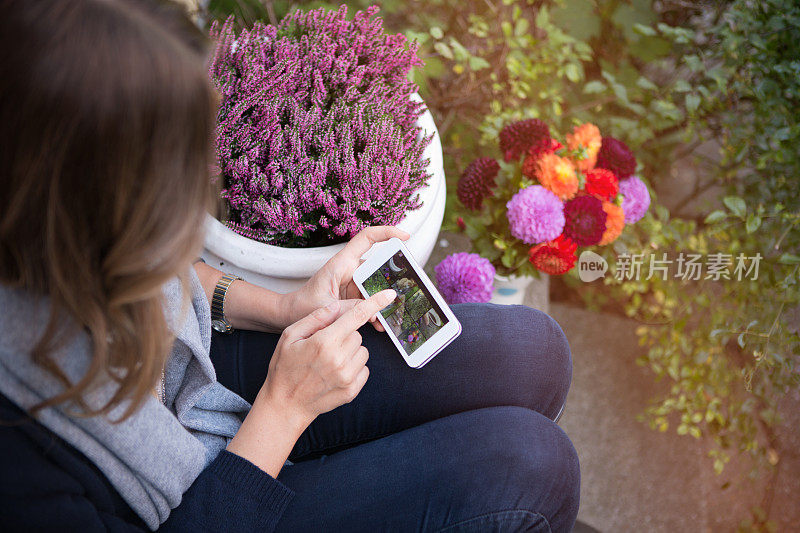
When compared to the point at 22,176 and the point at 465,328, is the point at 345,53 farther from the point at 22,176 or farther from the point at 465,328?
the point at 22,176

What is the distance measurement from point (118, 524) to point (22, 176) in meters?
0.49

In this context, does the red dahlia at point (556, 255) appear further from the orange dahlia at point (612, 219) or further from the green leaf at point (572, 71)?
the green leaf at point (572, 71)

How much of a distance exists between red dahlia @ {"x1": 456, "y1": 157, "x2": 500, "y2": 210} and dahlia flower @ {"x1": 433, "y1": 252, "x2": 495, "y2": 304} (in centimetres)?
14

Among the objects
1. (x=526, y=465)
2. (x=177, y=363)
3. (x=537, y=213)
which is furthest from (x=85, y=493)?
(x=537, y=213)

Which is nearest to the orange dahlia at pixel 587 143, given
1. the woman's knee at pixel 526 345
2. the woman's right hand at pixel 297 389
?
the woman's knee at pixel 526 345

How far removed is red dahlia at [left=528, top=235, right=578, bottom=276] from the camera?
1.30 metres

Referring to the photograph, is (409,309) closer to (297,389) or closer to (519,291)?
(297,389)

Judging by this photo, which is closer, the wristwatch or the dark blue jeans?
the dark blue jeans

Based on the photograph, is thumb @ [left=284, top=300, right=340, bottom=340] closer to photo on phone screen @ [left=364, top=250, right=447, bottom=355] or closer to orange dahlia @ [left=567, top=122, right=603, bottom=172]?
photo on phone screen @ [left=364, top=250, right=447, bottom=355]

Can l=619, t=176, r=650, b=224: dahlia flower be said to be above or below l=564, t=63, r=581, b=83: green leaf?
below

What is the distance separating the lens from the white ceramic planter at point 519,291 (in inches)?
62.4

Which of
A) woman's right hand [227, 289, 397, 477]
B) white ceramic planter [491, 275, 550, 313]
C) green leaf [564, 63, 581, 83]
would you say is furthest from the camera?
green leaf [564, 63, 581, 83]

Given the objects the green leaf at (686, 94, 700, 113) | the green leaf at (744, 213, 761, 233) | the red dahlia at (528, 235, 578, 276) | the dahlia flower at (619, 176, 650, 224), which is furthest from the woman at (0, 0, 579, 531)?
the green leaf at (686, 94, 700, 113)

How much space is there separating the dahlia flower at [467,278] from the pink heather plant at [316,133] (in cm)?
26
